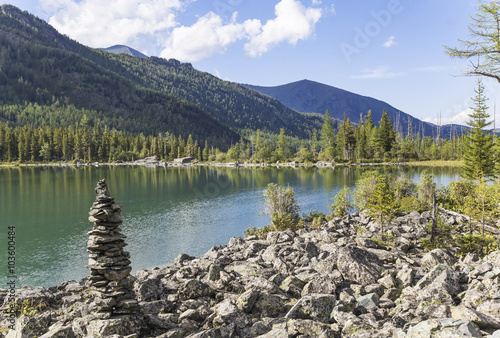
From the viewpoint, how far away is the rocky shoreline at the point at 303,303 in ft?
25.8

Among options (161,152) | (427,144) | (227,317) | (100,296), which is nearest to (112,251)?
(100,296)

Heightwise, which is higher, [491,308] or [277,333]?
[491,308]

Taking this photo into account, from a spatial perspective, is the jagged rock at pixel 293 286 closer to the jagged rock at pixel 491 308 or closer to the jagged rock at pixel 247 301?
the jagged rock at pixel 247 301

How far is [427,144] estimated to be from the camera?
152375 mm

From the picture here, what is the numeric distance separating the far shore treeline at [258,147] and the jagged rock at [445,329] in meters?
119

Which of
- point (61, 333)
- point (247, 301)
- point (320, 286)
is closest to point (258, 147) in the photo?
point (320, 286)

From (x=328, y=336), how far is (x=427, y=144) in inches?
6608

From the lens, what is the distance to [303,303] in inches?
362

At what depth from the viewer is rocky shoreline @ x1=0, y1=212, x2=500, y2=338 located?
25.8 feet

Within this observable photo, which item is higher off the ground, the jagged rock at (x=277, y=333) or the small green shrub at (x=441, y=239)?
the jagged rock at (x=277, y=333)

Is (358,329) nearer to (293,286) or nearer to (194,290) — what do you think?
(293,286)

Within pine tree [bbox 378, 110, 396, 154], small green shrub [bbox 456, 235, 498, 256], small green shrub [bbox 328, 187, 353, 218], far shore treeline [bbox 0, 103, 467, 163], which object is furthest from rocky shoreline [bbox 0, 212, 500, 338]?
pine tree [bbox 378, 110, 396, 154]

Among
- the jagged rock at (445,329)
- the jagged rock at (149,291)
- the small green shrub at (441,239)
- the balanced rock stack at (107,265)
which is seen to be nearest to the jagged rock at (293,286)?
the jagged rock at (149,291)

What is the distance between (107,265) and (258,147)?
15476 centimetres
